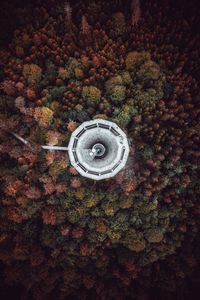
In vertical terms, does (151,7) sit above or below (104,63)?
above

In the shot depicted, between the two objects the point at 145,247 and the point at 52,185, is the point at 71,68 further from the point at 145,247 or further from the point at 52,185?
the point at 145,247

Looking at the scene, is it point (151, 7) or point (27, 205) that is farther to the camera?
point (151, 7)

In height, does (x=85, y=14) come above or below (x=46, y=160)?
above

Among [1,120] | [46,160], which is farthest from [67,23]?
[46,160]

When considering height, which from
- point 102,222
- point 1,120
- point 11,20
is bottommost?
point 102,222

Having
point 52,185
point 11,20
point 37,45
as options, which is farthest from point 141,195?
point 11,20

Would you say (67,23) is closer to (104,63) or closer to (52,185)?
(104,63)
